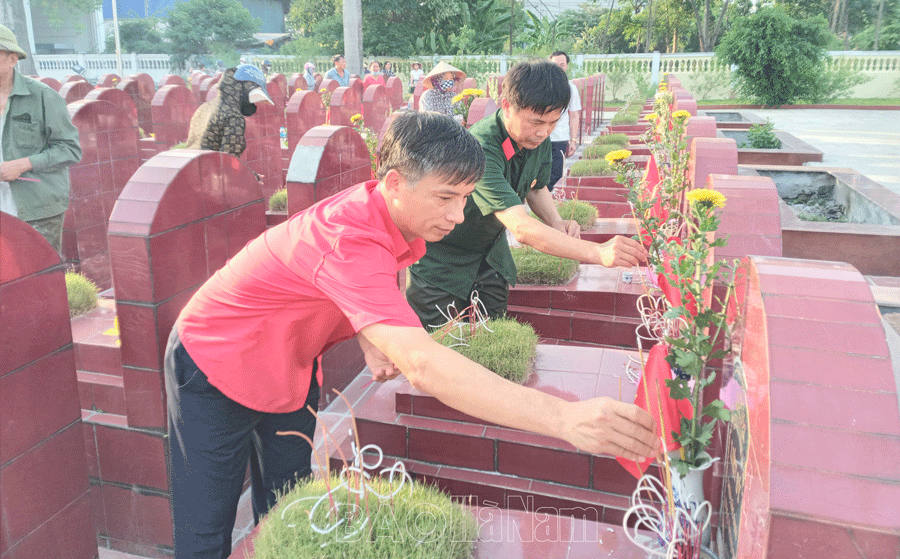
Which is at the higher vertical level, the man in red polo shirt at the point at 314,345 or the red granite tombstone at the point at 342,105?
the red granite tombstone at the point at 342,105

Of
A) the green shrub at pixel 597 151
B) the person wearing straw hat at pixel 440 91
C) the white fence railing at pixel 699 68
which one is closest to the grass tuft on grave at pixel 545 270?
the person wearing straw hat at pixel 440 91

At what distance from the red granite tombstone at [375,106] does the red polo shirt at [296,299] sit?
913 cm

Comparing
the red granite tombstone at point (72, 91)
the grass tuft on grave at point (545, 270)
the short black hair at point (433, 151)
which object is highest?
the red granite tombstone at point (72, 91)

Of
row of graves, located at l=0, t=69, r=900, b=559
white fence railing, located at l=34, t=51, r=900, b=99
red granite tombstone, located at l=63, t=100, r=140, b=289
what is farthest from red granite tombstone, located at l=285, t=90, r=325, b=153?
white fence railing, located at l=34, t=51, r=900, b=99

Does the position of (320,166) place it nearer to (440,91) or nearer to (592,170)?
(440,91)

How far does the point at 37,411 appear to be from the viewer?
2008mm

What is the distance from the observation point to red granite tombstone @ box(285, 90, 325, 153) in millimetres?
7850

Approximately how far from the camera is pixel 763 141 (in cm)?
791

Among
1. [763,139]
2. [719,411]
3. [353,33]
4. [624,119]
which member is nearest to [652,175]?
[719,411]

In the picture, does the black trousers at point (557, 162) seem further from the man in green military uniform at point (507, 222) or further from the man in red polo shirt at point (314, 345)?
the man in red polo shirt at point (314, 345)

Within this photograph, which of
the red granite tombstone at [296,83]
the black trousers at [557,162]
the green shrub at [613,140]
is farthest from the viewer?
the red granite tombstone at [296,83]

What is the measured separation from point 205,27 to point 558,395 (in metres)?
34.3

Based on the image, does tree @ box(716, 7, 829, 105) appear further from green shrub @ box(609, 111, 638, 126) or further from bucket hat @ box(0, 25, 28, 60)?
bucket hat @ box(0, 25, 28, 60)

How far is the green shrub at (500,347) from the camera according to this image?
2.64m
